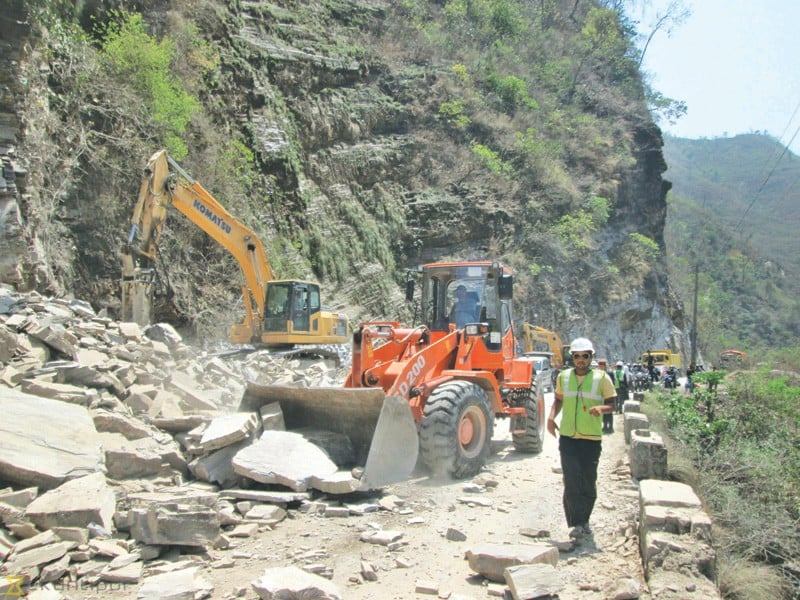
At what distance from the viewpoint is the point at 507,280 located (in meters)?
8.41

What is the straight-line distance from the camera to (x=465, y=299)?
893cm

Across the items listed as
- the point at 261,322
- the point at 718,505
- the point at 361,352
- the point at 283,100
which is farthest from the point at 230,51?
the point at 718,505

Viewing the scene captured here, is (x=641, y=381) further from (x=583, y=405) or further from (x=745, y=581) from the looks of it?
(x=745, y=581)

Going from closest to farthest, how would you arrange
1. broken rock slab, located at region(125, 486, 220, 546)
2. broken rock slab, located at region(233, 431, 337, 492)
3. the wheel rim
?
broken rock slab, located at region(125, 486, 220, 546)
broken rock slab, located at region(233, 431, 337, 492)
the wheel rim

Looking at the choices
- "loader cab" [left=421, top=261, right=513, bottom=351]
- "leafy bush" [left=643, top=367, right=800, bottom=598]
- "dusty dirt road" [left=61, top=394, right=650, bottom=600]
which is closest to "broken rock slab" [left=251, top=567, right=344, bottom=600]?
"dusty dirt road" [left=61, top=394, right=650, bottom=600]

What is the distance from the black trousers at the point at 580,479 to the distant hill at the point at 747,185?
72.8 m

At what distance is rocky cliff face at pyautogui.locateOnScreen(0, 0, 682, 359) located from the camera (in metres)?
15.5

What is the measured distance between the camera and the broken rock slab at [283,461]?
590cm

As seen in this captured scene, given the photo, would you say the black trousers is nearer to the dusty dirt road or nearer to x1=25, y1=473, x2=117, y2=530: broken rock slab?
the dusty dirt road

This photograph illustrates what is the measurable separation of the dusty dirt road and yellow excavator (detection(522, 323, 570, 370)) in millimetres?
18344

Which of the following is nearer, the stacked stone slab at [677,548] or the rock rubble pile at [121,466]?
the stacked stone slab at [677,548]

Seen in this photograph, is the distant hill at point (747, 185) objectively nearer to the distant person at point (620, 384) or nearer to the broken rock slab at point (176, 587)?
the distant person at point (620, 384)

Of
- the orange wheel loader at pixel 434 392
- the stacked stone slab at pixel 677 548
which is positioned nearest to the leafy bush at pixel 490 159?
the orange wheel loader at pixel 434 392

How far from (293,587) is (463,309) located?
18.4 ft
